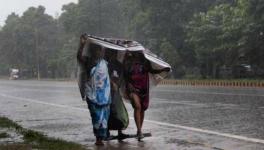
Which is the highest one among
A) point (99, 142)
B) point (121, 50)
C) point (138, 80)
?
point (121, 50)

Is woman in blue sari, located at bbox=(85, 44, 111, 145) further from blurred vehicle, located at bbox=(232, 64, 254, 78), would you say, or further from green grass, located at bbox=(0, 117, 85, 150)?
blurred vehicle, located at bbox=(232, 64, 254, 78)

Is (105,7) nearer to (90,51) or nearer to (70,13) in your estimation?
(70,13)

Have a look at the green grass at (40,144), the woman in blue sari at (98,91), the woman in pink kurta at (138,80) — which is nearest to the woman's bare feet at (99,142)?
the woman in blue sari at (98,91)

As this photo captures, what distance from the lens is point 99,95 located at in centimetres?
833

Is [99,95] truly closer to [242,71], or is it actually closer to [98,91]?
[98,91]

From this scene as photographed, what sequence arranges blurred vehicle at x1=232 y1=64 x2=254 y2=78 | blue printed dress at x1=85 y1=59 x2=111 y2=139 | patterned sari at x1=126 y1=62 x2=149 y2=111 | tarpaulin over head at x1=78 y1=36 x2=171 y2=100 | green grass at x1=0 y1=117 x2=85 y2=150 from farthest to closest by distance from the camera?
blurred vehicle at x1=232 y1=64 x2=254 y2=78 → patterned sari at x1=126 y1=62 x2=149 y2=111 → tarpaulin over head at x1=78 y1=36 x2=171 y2=100 → blue printed dress at x1=85 y1=59 x2=111 y2=139 → green grass at x1=0 y1=117 x2=85 y2=150

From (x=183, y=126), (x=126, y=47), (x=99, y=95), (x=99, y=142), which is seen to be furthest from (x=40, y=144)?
(x=183, y=126)

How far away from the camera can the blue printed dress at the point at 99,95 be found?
27.3ft

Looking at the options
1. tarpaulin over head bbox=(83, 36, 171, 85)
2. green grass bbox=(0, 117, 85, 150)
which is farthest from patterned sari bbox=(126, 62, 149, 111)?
green grass bbox=(0, 117, 85, 150)

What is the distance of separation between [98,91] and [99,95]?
0.21ft

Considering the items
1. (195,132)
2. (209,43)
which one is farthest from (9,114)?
(209,43)

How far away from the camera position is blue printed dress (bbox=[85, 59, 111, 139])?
8328mm

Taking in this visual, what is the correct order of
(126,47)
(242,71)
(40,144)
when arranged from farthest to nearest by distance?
(242,71) < (126,47) < (40,144)

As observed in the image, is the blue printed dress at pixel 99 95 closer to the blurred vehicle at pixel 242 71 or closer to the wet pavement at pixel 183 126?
the wet pavement at pixel 183 126
